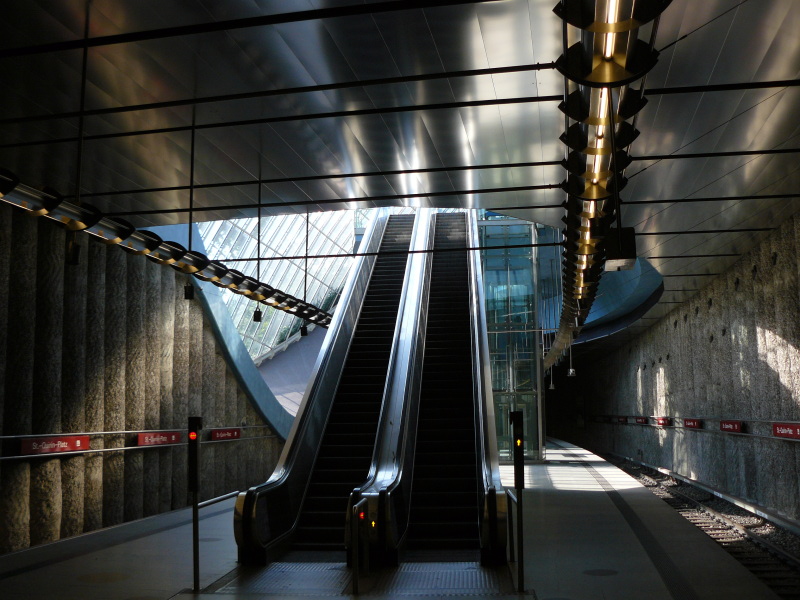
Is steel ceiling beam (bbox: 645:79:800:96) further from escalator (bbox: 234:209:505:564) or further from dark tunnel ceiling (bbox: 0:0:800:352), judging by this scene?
escalator (bbox: 234:209:505:564)

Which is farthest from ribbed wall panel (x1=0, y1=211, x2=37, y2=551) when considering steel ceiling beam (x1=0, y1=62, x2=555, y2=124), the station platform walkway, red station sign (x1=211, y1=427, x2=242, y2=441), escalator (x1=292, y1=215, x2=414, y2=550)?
red station sign (x1=211, y1=427, x2=242, y2=441)

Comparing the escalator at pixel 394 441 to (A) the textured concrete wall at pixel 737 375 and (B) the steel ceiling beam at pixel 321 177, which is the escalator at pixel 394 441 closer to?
(B) the steel ceiling beam at pixel 321 177

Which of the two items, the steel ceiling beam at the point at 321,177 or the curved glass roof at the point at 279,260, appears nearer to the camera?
the steel ceiling beam at the point at 321,177

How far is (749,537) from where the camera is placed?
14086 mm

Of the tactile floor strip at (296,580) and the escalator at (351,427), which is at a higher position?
the escalator at (351,427)

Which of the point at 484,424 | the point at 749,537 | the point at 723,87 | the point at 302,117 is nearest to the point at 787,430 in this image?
the point at 749,537

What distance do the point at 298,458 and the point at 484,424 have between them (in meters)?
2.83

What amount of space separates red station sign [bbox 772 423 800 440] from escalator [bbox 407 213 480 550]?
5230 millimetres

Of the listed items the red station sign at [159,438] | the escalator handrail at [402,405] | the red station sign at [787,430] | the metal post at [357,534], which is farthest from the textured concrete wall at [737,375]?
the red station sign at [159,438]

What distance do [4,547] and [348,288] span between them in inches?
385

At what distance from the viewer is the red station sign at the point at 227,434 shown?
55.4 feet

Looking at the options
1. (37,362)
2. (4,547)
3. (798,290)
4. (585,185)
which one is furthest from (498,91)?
(4,547)

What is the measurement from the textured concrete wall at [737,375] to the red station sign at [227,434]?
436 inches

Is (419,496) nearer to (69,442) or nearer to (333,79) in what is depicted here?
(69,442)
